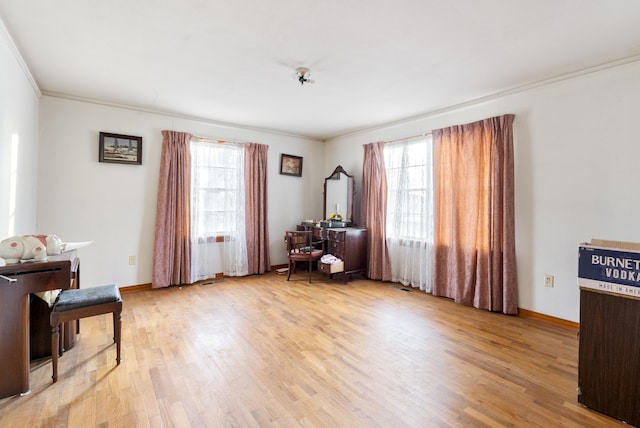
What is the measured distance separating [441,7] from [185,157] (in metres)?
3.60

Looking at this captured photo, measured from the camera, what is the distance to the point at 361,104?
3727 millimetres

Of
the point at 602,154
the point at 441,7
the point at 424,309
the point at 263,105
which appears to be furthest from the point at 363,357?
the point at 263,105

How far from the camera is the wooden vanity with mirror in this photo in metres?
4.51

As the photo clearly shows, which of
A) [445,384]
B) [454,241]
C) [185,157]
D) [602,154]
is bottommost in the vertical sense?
[445,384]

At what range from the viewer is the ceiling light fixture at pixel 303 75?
2.74 meters

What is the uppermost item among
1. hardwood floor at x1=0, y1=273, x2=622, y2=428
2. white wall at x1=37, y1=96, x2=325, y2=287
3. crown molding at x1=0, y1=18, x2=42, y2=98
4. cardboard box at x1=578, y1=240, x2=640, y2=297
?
crown molding at x1=0, y1=18, x2=42, y2=98

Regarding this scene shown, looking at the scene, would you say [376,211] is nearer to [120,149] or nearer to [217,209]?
[217,209]

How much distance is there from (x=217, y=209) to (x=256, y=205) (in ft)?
2.01

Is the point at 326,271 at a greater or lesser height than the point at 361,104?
lesser

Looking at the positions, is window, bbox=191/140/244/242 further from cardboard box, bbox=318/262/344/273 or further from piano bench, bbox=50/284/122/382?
piano bench, bbox=50/284/122/382

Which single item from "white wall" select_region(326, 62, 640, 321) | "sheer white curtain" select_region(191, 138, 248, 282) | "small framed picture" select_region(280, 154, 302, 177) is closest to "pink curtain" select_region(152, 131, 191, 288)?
"sheer white curtain" select_region(191, 138, 248, 282)

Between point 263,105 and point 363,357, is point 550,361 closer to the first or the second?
point 363,357

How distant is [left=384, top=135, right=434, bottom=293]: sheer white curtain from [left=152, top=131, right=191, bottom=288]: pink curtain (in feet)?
9.77

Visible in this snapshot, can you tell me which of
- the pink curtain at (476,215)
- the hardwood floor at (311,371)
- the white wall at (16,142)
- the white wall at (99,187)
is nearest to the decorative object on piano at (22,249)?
the white wall at (16,142)
